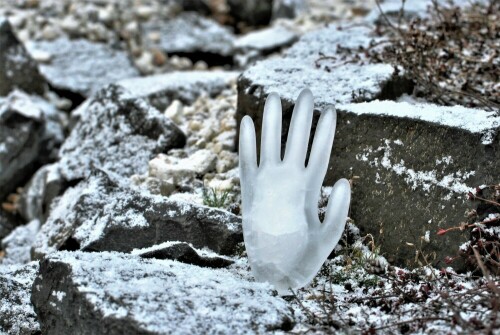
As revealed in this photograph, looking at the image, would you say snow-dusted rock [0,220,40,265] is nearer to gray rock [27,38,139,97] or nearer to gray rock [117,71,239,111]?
gray rock [117,71,239,111]

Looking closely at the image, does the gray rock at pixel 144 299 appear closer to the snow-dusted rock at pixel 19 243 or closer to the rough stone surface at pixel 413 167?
the rough stone surface at pixel 413 167

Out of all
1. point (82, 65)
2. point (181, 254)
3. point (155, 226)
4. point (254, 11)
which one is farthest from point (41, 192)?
point (254, 11)

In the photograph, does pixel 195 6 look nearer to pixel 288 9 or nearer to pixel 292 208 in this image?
pixel 288 9

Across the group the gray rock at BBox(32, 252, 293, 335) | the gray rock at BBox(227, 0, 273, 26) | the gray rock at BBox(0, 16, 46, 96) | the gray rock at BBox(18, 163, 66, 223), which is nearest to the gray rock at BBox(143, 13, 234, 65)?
the gray rock at BBox(227, 0, 273, 26)

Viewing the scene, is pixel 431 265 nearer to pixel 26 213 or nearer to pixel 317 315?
pixel 317 315

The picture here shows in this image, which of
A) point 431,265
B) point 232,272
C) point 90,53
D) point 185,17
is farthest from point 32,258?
point 185,17

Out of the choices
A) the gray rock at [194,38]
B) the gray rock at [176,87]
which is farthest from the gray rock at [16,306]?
the gray rock at [194,38]

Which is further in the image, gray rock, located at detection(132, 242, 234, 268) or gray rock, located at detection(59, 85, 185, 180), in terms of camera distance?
gray rock, located at detection(59, 85, 185, 180)
